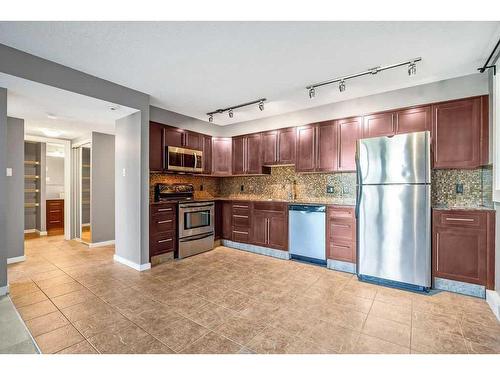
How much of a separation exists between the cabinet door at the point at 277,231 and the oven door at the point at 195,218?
1.17 metres

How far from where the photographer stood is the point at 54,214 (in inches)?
251

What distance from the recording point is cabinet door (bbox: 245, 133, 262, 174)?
4.68 metres

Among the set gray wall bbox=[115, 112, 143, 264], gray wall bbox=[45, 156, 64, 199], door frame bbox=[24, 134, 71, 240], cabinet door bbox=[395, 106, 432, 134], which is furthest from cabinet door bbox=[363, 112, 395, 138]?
gray wall bbox=[45, 156, 64, 199]

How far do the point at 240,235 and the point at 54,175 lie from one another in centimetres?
668

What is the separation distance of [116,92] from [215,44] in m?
1.69

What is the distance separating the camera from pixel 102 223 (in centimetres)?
503

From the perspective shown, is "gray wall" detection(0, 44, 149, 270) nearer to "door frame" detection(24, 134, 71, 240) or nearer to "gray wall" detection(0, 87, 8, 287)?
"gray wall" detection(0, 87, 8, 287)

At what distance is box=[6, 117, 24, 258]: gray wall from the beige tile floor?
1.90 feet

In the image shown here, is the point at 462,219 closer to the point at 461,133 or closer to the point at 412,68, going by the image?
the point at 461,133

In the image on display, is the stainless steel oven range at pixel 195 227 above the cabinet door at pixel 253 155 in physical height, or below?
below

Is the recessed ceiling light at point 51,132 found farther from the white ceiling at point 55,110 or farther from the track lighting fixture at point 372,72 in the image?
the track lighting fixture at point 372,72

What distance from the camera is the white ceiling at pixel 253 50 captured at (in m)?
2.02

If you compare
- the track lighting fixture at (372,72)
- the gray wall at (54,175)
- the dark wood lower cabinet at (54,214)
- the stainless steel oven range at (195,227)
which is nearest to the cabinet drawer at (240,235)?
the stainless steel oven range at (195,227)

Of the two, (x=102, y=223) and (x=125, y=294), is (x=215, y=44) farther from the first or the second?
(x=102, y=223)
